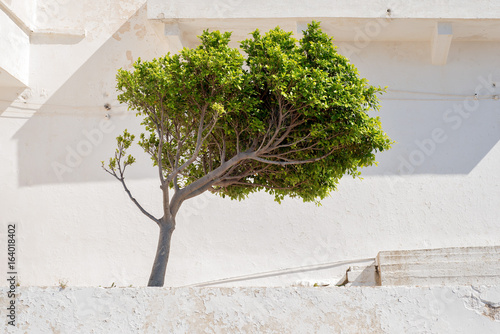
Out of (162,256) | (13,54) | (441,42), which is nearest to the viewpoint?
(162,256)

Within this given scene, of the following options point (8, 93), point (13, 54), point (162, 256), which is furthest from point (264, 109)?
point (8, 93)

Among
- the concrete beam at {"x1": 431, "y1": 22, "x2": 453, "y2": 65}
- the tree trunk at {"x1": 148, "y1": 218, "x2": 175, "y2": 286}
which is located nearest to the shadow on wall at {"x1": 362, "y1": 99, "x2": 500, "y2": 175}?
the concrete beam at {"x1": 431, "y1": 22, "x2": 453, "y2": 65}

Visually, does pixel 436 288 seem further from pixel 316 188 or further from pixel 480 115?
pixel 480 115

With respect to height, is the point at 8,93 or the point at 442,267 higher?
the point at 8,93

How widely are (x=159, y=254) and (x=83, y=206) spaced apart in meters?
3.73

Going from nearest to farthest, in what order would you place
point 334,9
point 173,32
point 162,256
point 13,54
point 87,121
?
point 162,256 → point 334,9 → point 173,32 → point 13,54 → point 87,121

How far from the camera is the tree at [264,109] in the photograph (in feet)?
18.0

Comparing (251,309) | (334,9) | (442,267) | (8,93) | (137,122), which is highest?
(334,9)

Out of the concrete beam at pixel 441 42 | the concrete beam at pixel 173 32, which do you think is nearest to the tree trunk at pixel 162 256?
the concrete beam at pixel 173 32

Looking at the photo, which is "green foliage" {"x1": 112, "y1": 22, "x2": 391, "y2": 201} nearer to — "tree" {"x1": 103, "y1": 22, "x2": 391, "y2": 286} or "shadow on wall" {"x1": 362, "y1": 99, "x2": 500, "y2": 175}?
"tree" {"x1": 103, "y1": 22, "x2": 391, "y2": 286}

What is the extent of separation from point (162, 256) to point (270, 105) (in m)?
1.75

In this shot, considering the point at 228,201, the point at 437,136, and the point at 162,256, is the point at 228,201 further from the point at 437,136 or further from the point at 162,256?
the point at 162,256

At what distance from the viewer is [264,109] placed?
5.86 m

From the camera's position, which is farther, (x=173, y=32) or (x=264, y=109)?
(x=173, y=32)
